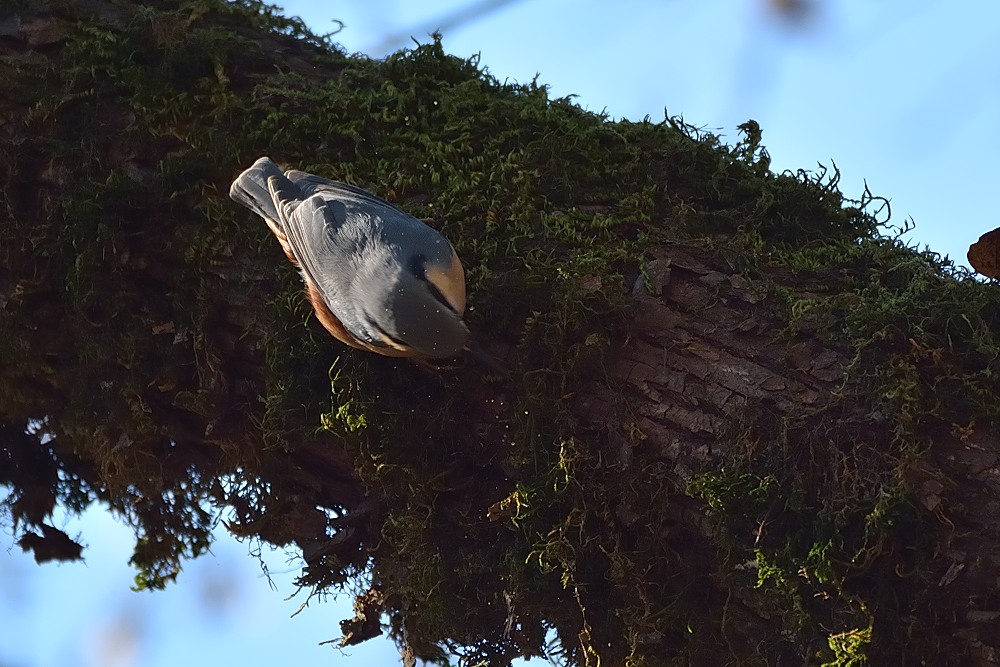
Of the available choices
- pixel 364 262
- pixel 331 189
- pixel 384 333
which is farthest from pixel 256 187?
pixel 384 333

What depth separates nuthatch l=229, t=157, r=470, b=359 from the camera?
2113 millimetres

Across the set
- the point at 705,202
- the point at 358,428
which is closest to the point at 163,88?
the point at 358,428

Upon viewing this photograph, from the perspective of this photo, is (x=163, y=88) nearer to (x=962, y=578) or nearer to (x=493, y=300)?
(x=493, y=300)

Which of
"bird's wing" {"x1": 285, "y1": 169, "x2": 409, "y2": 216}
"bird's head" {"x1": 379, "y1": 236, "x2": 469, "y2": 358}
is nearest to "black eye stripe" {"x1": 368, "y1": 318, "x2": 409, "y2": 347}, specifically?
"bird's head" {"x1": 379, "y1": 236, "x2": 469, "y2": 358}

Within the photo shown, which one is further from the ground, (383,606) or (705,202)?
(705,202)

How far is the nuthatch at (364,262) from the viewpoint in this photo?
2.11 metres

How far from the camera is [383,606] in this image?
2379mm

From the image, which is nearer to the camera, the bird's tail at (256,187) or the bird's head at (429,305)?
the bird's head at (429,305)

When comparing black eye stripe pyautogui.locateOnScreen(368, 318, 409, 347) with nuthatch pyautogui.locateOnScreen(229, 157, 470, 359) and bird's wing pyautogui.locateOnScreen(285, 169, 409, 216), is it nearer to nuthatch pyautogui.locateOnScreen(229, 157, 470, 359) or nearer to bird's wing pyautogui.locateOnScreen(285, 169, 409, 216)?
nuthatch pyautogui.locateOnScreen(229, 157, 470, 359)

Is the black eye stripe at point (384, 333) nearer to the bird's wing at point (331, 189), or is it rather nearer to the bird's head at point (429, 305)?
the bird's head at point (429, 305)

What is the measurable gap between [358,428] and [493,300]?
431 mm

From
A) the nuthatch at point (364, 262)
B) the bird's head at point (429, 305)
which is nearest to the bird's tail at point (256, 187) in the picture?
the nuthatch at point (364, 262)

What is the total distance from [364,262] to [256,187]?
0.33 m

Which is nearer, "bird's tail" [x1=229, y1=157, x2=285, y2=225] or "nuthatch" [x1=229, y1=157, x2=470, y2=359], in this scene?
"nuthatch" [x1=229, y1=157, x2=470, y2=359]
